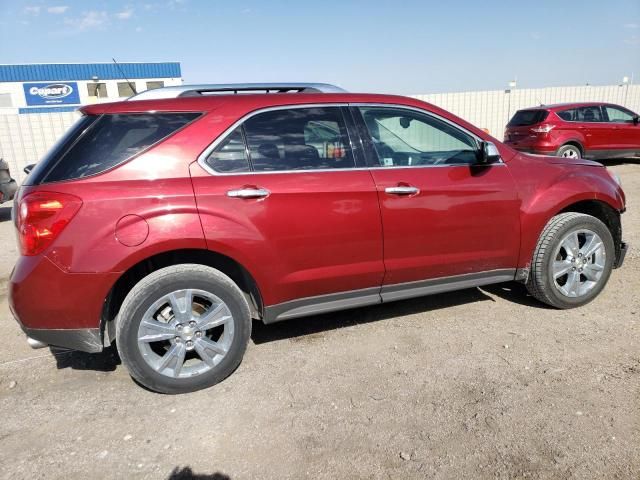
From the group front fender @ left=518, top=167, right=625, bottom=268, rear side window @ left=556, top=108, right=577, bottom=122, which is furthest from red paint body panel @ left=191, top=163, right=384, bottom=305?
rear side window @ left=556, top=108, right=577, bottom=122

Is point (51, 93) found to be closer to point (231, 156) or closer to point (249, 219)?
point (231, 156)

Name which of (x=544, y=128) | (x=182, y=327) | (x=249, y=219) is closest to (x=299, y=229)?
(x=249, y=219)

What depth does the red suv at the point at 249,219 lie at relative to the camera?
2.69 m

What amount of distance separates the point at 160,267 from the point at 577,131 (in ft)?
38.1

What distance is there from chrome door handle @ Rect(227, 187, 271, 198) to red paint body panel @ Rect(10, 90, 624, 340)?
0.11ft

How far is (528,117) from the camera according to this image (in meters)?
11.9

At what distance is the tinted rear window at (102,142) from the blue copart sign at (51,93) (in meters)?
46.8

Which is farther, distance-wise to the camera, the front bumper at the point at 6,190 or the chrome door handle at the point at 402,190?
the front bumper at the point at 6,190

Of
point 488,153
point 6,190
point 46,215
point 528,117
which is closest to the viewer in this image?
point 46,215

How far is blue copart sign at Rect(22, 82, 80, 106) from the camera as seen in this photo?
42.2 metres

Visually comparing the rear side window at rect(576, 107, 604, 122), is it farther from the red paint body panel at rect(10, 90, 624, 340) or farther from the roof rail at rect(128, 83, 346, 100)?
the roof rail at rect(128, 83, 346, 100)

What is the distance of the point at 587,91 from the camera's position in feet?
59.8

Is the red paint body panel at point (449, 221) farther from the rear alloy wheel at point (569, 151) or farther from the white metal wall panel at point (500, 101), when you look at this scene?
the white metal wall panel at point (500, 101)

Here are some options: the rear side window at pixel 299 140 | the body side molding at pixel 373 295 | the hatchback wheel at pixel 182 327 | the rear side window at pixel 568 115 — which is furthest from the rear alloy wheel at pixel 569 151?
the hatchback wheel at pixel 182 327
